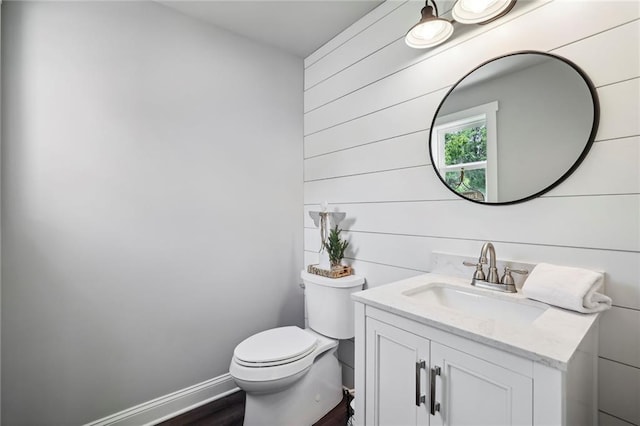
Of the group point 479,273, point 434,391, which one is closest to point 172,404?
point 434,391

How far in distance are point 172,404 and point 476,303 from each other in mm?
1768

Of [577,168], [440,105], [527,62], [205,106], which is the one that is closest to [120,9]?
[205,106]

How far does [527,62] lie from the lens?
1.12m

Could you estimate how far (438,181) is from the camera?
140cm

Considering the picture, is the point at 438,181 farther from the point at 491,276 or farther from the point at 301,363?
the point at 301,363

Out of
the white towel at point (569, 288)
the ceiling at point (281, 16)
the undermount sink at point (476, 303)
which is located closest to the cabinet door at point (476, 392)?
the undermount sink at point (476, 303)

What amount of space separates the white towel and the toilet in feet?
3.03

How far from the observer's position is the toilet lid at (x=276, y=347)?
4.60 feet

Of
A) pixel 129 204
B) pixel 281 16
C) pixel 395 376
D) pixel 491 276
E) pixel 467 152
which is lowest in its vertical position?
pixel 395 376

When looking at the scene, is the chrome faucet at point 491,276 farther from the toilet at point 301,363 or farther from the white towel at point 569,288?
the toilet at point 301,363

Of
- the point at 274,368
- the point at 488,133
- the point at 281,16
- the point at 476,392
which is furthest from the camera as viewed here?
the point at 281,16

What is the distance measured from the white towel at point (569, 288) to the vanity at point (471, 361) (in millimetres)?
32

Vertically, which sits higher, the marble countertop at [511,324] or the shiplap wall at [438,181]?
the shiplap wall at [438,181]

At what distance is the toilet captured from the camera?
1387 mm
